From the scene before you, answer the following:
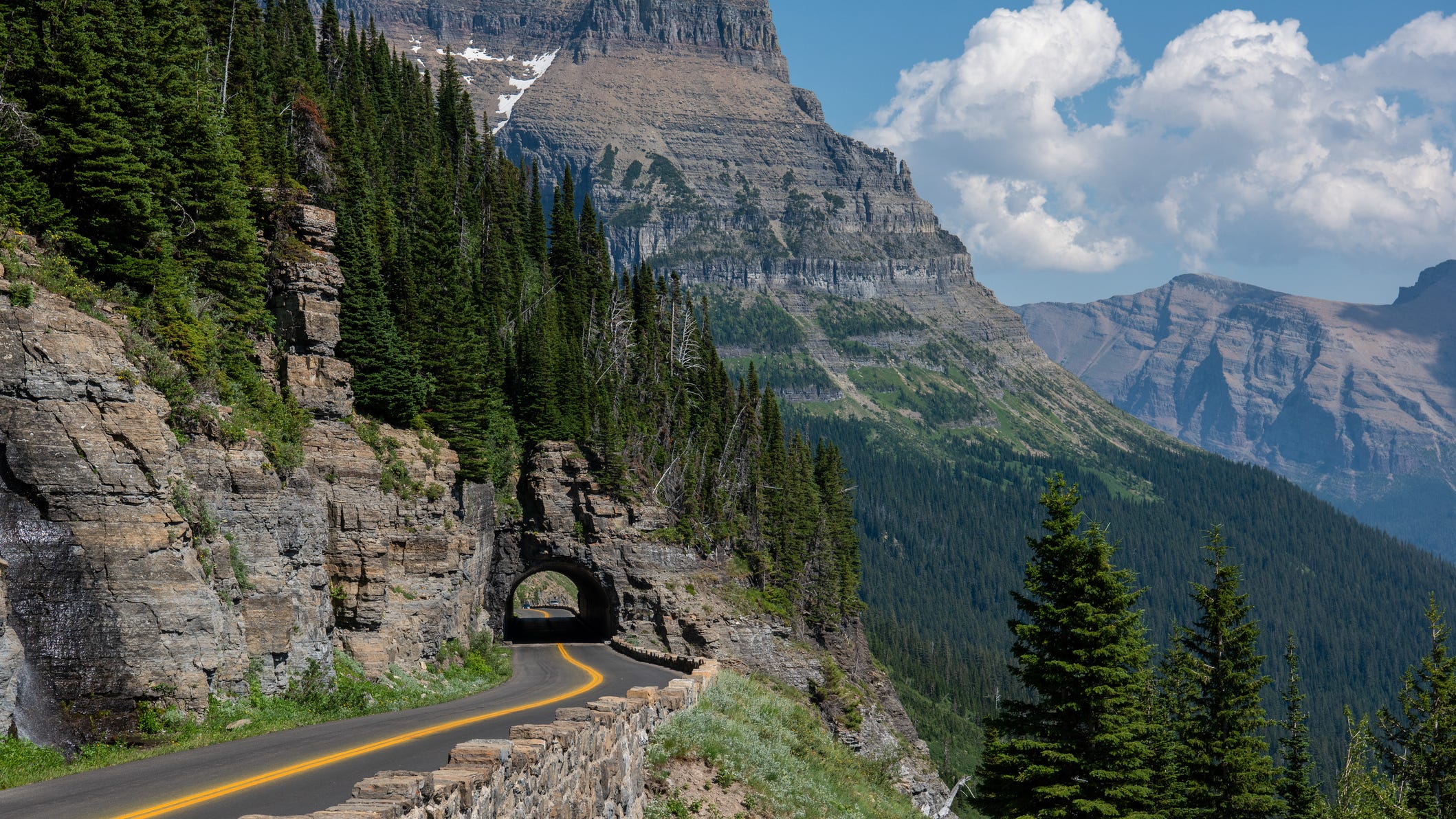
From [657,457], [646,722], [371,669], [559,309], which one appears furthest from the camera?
[559,309]

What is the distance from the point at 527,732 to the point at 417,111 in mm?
→ 79157

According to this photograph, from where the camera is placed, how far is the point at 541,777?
14.9 metres

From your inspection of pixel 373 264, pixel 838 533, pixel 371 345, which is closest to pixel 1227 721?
pixel 371 345

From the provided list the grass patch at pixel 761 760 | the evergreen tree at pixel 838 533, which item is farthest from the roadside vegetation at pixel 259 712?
the evergreen tree at pixel 838 533

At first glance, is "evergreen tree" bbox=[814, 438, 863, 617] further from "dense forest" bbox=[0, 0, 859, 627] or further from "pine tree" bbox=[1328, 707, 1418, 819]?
"pine tree" bbox=[1328, 707, 1418, 819]

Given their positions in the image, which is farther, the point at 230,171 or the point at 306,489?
the point at 230,171

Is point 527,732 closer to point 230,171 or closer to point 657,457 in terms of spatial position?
point 230,171

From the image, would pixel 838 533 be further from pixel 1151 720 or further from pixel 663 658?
pixel 1151 720

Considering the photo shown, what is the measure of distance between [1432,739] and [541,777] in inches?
1907

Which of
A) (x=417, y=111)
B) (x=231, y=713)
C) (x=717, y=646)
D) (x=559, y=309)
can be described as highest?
(x=417, y=111)

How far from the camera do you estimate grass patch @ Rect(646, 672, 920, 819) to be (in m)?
23.9

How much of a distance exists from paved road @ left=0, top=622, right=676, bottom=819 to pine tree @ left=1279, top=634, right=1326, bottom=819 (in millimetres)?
33487

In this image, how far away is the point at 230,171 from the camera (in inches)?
1399

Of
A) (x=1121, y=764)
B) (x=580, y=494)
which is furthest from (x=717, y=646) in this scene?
(x=1121, y=764)
